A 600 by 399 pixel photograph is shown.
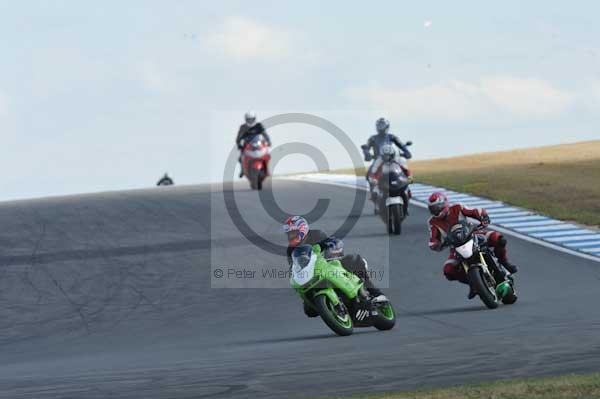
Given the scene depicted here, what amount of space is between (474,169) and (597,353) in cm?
2935

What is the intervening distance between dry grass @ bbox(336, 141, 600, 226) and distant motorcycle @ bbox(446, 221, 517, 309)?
29.2 ft

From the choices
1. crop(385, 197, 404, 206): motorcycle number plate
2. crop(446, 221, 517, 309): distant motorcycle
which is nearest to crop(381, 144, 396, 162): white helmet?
crop(385, 197, 404, 206): motorcycle number plate

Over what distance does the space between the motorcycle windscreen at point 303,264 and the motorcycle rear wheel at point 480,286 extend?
240 centimetres

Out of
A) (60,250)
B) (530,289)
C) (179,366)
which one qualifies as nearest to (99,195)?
(60,250)

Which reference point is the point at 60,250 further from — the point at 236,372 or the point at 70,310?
the point at 236,372

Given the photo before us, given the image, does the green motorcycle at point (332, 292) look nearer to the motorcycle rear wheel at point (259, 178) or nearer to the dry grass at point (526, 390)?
the dry grass at point (526, 390)

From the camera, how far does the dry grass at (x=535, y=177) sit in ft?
86.2

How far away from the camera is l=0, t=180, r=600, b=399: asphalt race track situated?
9672mm

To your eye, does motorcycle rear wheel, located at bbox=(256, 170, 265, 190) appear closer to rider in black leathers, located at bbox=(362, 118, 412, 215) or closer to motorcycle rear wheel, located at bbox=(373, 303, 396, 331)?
rider in black leathers, located at bbox=(362, 118, 412, 215)

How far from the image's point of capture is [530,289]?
16484mm

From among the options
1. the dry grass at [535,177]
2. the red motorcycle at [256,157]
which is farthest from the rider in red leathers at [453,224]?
the red motorcycle at [256,157]

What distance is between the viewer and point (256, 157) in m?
30.2

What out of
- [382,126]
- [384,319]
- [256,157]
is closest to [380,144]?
[382,126]

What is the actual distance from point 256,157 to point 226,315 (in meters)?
14.1
